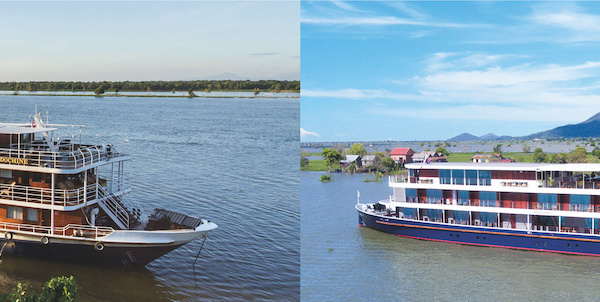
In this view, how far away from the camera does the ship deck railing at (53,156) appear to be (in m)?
18.3

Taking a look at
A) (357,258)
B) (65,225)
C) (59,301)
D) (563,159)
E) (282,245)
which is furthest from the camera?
(563,159)

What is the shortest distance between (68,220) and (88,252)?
1336 millimetres

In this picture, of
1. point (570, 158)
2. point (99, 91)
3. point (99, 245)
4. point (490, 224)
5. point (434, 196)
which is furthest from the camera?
point (99, 91)

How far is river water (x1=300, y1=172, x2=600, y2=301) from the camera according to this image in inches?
748

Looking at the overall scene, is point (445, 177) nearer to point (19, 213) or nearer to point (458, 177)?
point (458, 177)

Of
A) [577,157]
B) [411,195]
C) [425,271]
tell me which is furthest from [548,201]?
[577,157]

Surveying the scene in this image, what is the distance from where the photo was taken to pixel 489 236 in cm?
2555

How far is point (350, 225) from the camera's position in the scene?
99.2 feet

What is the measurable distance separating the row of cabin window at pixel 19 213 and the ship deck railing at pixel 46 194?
331 millimetres

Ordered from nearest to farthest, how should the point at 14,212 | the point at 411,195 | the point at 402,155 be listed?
the point at 14,212 < the point at 411,195 < the point at 402,155

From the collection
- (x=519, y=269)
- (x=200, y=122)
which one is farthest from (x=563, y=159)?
(x=519, y=269)

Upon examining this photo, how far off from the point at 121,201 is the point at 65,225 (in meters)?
3.11

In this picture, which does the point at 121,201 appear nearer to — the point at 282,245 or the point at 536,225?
the point at 282,245

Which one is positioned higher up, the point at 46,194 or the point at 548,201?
the point at 46,194
